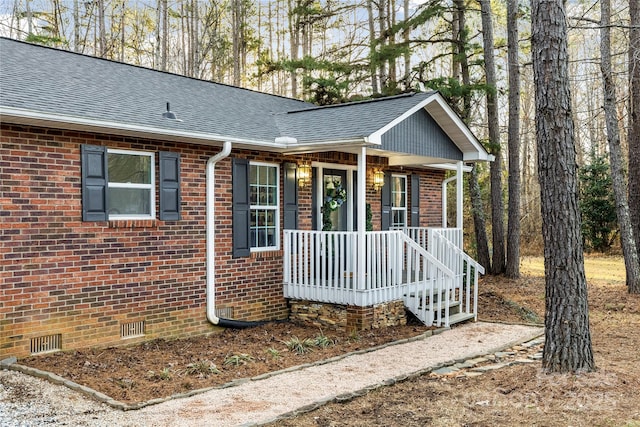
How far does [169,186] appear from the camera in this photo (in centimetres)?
788

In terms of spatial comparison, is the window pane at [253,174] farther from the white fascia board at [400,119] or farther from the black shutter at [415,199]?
the black shutter at [415,199]

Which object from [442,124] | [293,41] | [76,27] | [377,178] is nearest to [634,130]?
[442,124]

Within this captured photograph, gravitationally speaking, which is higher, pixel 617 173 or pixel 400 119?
pixel 400 119

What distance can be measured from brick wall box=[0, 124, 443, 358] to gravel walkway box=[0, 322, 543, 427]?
Result: 3.36 feet

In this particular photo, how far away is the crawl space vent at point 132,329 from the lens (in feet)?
24.4

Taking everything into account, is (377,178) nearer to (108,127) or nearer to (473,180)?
(473,180)

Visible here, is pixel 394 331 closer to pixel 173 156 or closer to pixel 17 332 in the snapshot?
pixel 173 156

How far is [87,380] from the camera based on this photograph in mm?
5832

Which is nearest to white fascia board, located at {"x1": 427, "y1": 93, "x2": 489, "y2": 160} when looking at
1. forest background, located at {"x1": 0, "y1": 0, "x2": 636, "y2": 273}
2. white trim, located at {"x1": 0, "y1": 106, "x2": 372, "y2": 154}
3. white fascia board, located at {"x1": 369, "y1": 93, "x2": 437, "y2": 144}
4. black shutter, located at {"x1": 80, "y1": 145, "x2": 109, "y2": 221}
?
white fascia board, located at {"x1": 369, "y1": 93, "x2": 437, "y2": 144}

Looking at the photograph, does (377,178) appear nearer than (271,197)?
No

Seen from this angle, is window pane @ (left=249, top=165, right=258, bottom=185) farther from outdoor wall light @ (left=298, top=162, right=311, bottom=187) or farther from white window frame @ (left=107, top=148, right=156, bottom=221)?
white window frame @ (left=107, top=148, right=156, bottom=221)

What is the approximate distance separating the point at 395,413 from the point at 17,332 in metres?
4.32

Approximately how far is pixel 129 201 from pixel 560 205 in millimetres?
5305

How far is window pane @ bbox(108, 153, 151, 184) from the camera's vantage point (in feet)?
24.1
